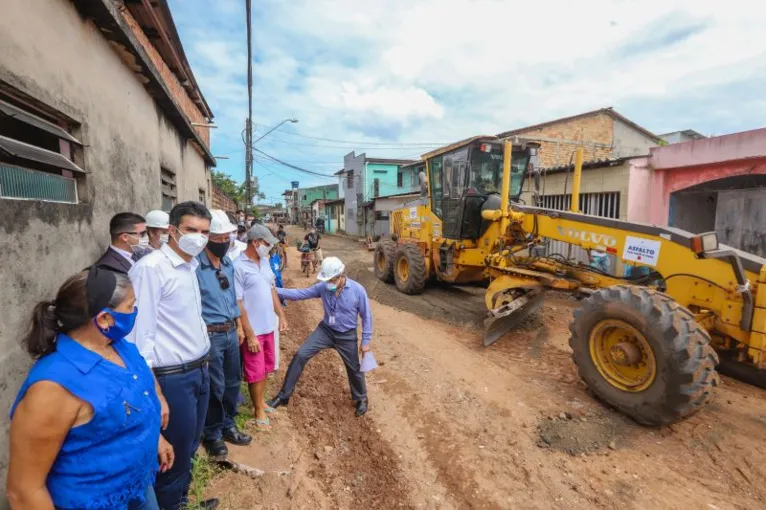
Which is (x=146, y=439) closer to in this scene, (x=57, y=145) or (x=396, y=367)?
(x=57, y=145)

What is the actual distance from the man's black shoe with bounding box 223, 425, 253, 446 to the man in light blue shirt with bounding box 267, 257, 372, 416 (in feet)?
1.99

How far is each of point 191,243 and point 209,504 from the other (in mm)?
1546

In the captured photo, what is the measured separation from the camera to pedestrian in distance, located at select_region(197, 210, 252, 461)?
2.67 metres

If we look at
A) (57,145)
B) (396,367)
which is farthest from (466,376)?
(57,145)

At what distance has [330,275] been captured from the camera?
3.56 meters

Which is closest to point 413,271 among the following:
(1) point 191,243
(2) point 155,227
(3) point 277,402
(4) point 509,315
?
(4) point 509,315

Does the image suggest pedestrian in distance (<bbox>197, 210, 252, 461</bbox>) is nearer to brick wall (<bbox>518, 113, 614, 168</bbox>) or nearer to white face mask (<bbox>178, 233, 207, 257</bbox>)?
white face mask (<bbox>178, 233, 207, 257</bbox>)

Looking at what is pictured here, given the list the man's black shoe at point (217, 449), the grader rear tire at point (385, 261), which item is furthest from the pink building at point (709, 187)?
the man's black shoe at point (217, 449)

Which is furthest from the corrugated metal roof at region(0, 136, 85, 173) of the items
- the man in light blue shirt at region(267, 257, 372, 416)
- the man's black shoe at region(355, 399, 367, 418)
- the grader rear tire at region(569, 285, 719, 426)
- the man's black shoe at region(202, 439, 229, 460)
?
the grader rear tire at region(569, 285, 719, 426)

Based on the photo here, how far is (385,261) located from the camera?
9336 mm

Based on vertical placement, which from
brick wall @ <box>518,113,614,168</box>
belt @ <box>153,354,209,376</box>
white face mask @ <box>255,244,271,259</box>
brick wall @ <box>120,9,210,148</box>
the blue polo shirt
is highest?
brick wall @ <box>518,113,614,168</box>

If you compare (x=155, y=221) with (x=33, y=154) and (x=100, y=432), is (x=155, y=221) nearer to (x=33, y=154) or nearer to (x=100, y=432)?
(x=33, y=154)

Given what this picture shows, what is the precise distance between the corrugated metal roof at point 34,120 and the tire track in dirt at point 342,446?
2677 millimetres

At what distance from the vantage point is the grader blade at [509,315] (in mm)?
5289
